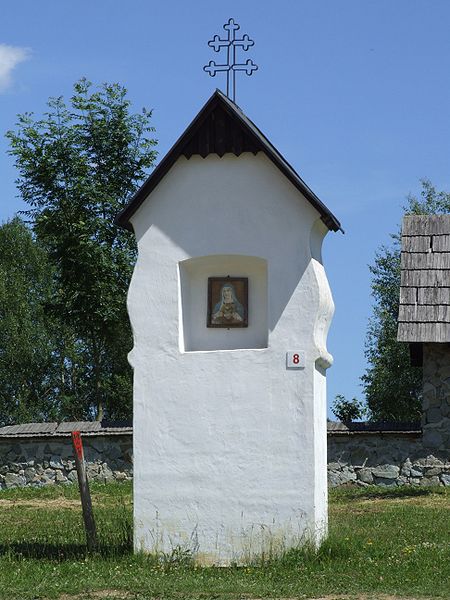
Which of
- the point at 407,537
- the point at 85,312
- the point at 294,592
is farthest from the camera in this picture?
the point at 85,312

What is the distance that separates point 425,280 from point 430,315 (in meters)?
0.73

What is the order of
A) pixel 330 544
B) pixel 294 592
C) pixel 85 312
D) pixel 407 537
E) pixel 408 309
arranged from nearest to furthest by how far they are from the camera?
1. pixel 294 592
2. pixel 330 544
3. pixel 407 537
4. pixel 408 309
5. pixel 85 312

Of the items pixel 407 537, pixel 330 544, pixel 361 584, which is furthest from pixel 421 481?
pixel 361 584

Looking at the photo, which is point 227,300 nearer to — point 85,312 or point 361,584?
point 361,584

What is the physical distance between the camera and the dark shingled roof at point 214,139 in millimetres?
12398

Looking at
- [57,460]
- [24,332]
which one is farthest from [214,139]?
[24,332]

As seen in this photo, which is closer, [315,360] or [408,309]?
[315,360]

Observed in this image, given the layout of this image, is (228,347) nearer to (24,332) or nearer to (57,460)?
(57,460)

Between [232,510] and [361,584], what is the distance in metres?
1.87

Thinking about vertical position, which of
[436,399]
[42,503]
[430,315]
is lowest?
[42,503]

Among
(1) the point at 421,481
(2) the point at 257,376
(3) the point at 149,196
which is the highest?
(3) the point at 149,196

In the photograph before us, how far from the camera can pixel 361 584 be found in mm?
10594

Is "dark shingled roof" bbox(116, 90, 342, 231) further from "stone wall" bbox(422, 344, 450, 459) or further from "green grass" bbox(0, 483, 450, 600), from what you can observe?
"stone wall" bbox(422, 344, 450, 459)

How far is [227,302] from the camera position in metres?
12.6
